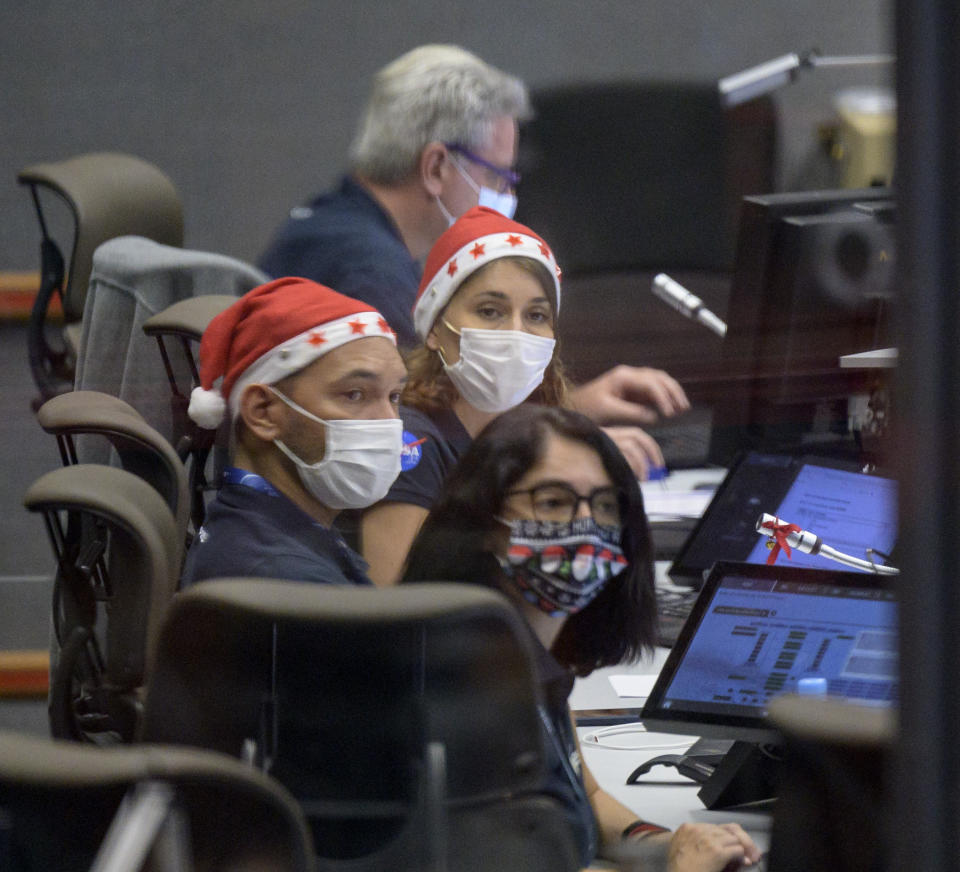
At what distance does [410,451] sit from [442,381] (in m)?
0.09

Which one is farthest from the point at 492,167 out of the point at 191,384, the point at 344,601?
the point at 344,601

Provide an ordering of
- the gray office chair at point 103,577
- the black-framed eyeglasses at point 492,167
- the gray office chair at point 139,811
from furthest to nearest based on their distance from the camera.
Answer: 1. the black-framed eyeglasses at point 492,167
2. the gray office chair at point 103,577
3. the gray office chair at point 139,811

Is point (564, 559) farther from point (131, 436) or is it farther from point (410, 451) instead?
point (131, 436)

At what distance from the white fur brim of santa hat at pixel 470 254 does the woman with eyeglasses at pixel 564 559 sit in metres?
0.32

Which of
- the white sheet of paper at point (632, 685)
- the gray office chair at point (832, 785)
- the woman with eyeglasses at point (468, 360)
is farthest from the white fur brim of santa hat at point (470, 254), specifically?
the gray office chair at point (832, 785)

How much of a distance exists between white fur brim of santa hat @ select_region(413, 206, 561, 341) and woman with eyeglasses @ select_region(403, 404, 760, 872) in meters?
0.32

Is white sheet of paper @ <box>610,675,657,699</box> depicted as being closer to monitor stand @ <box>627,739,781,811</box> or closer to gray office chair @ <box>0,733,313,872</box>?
monitor stand @ <box>627,739,781,811</box>

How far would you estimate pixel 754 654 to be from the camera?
1010 mm

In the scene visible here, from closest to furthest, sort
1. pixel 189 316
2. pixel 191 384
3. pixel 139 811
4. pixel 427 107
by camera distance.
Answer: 1. pixel 139 811
2. pixel 191 384
3. pixel 189 316
4. pixel 427 107

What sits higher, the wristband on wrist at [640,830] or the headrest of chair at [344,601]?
the headrest of chair at [344,601]

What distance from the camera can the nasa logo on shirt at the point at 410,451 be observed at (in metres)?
1.06

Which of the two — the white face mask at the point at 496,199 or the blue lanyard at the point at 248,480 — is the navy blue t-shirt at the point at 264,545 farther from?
the white face mask at the point at 496,199

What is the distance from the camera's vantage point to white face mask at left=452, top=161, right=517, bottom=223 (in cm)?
134

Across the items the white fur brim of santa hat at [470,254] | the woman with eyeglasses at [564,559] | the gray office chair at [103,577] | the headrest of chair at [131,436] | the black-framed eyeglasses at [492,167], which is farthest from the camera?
the black-framed eyeglasses at [492,167]
